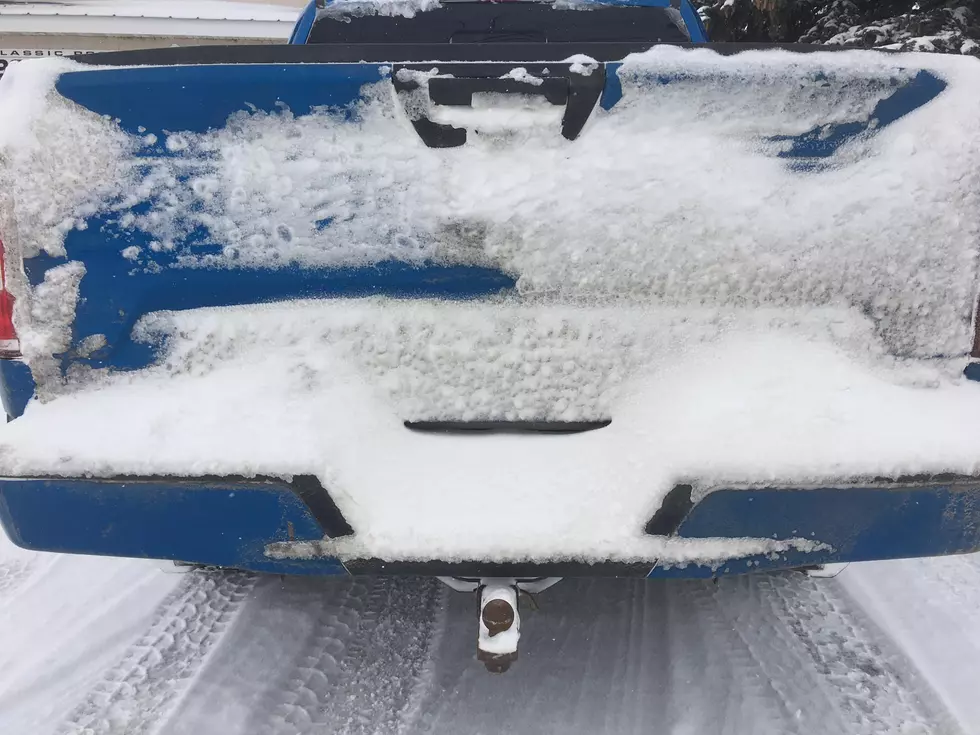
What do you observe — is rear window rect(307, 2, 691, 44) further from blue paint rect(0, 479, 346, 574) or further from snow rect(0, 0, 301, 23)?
snow rect(0, 0, 301, 23)

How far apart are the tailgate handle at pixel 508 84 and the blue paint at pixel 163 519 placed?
896 mm

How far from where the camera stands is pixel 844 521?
4.97 ft

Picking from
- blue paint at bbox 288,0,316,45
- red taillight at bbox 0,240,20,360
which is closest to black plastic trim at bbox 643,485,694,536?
red taillight at bbox 0,240,20,360

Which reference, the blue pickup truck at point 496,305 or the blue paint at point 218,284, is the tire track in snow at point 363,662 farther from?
the blue paint at point 218,284

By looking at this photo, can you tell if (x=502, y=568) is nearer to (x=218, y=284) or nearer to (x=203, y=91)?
(x=218, y=284)

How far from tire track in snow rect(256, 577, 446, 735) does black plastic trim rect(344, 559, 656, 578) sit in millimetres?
666

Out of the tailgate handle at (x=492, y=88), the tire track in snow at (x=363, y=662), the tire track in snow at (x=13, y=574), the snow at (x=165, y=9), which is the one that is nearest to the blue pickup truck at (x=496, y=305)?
the tailgate handle at (x=492, y=88)

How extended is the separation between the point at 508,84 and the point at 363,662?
1.70m

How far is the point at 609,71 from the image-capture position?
1475mm

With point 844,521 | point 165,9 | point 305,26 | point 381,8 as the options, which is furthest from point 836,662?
point 165,9

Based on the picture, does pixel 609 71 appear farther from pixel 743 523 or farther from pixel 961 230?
pixel 743 523

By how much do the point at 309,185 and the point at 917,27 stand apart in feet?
19.5

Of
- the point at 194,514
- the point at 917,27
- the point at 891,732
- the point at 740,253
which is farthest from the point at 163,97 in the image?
the point at 917,27

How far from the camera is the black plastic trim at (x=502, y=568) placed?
1498 millimetres
